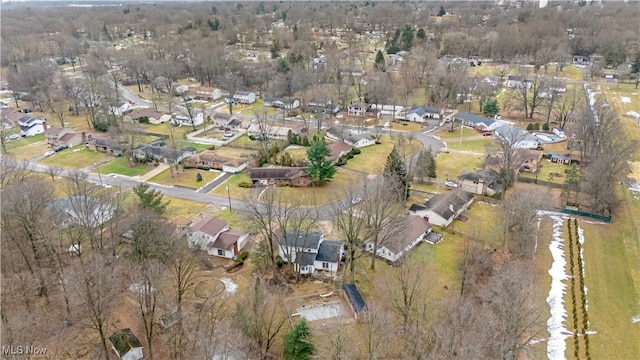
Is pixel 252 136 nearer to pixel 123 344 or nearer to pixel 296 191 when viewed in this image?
pixel 296 191

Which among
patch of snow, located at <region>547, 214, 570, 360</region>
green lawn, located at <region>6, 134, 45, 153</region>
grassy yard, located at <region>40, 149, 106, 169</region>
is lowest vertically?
patch of snow, located at <region>547, 214, 570, 360</region>

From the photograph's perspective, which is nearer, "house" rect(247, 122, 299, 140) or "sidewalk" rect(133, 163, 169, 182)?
"sidewalk" rect(133, 163, 169, 182)

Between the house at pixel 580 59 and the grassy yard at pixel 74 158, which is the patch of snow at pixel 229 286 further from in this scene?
the house at pixel 580 59

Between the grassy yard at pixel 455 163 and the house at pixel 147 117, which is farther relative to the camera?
the house at pixel 147 117

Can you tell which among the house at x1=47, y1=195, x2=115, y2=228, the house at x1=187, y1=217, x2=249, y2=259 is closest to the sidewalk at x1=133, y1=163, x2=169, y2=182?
the house at x1=47, y1=195, x2=115, y2=228

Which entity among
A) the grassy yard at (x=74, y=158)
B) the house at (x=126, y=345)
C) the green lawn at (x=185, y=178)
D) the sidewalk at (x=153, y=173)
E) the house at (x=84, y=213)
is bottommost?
the green lawn at (x=185, y=178)

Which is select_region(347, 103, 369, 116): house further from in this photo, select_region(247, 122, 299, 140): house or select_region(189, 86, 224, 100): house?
select_region(189, 86, 224, 100): house

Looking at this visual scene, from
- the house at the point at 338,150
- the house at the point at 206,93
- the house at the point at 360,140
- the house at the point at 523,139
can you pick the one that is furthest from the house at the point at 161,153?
the house at the point at 523,139
